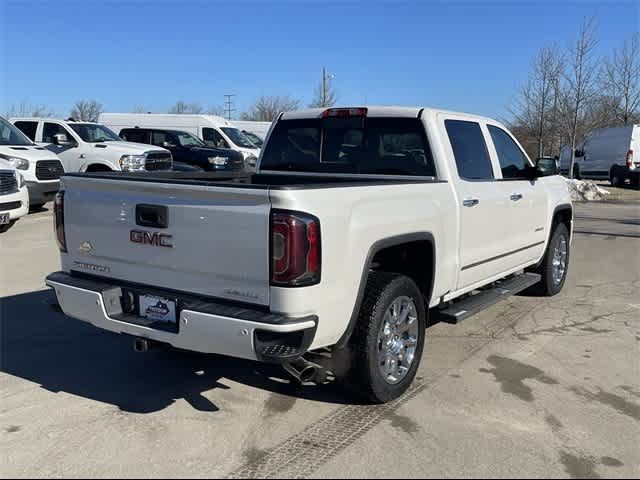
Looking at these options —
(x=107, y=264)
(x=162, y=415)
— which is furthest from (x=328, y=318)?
(x=107, y=264)

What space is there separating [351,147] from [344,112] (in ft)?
1.01

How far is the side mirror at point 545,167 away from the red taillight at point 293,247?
358cm

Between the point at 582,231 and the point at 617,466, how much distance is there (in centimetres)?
1001

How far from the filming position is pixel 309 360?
3.89 meters

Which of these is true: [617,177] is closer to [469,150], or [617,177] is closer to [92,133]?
[92,133]

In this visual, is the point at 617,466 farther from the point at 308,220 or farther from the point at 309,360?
the point at 308,220

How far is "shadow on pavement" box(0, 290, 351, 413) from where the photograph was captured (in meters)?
4.15

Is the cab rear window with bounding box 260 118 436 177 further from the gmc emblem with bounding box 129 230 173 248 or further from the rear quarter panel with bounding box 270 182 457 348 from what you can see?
the gmc emblem with bounding box 129 230 173 248

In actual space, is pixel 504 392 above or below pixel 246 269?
below

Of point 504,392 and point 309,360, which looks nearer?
point 309,360

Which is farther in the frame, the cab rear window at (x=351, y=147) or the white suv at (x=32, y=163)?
the white suv at (x=32, y=163)

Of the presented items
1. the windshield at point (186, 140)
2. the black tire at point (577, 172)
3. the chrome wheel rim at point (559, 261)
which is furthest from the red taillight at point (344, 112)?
the black tire at point (577, 172)

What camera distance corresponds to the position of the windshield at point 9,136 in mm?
12359

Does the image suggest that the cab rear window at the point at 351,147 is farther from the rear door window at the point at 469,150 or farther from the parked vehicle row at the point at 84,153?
the parked vehicle row at the point at 84,153
